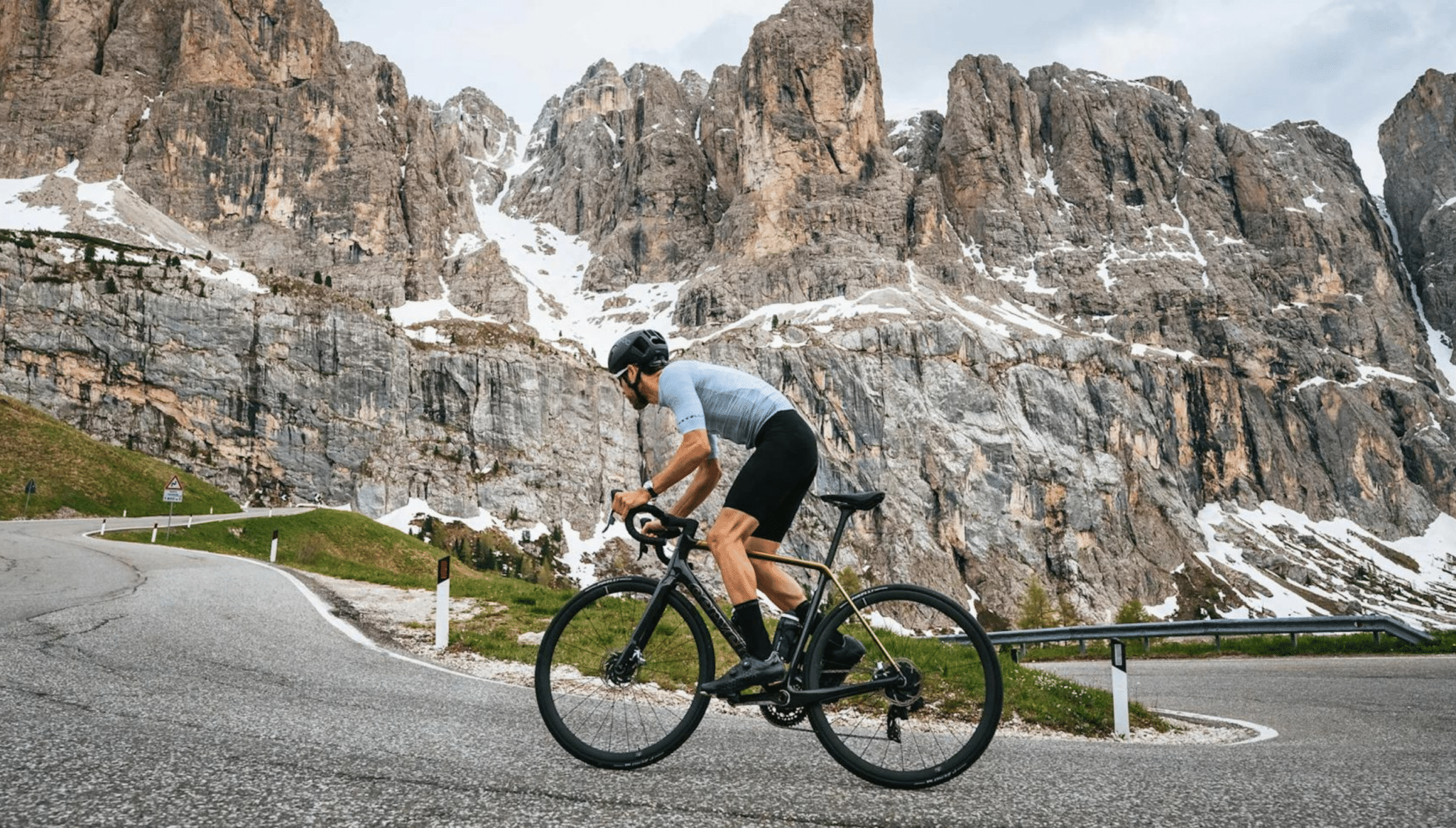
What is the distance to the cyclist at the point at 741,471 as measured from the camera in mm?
4852

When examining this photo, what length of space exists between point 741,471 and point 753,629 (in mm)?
1103

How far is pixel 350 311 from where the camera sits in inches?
5704

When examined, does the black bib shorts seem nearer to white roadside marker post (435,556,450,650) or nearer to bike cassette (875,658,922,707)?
bike cassette (875,658,922,707)

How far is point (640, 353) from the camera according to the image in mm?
5355

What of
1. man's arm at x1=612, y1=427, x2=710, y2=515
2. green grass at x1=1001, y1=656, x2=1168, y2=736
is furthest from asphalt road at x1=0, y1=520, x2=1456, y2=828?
man's arm at x1=612, y1=427, x2=710, y2=515

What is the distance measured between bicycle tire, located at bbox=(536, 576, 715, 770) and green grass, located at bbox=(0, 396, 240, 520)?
2057 inches

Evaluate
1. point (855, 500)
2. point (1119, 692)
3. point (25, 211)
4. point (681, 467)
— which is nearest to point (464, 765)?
point (681, 467)

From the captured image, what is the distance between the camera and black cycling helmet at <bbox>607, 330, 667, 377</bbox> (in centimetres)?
535

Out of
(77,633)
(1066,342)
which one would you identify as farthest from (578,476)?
(77,633)

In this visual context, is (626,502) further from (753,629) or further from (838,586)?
(838,586)

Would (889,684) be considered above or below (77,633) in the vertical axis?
above

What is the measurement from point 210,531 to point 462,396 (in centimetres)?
11381

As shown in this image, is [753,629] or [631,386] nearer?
[753,629]

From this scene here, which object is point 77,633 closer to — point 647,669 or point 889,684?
point 647,669
